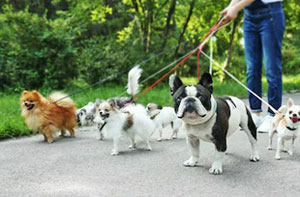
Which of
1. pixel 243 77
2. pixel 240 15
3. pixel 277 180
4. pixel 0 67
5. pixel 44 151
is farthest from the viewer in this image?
pixel 243 77

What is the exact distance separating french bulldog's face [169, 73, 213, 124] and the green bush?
8.07 metres

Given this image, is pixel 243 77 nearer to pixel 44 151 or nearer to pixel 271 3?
pixel 271 3

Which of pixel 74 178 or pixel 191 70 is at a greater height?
pixel 191 70

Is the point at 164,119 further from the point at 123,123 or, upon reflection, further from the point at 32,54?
the point at 32,54

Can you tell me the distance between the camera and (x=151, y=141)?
5.25 metres

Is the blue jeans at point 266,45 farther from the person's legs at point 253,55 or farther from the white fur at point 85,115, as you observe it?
the white fur at point 85,115

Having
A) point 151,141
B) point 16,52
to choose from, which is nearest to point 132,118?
point 151,141

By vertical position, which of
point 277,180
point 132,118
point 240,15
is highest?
point 240,15

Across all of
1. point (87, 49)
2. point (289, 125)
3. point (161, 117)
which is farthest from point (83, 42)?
point (289, 125)

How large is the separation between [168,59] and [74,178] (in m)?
10.8

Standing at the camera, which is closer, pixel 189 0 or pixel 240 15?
pixel 189 0

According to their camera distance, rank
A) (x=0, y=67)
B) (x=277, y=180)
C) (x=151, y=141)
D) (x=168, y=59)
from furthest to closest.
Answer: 1. (x=168, y=59)
2. (x=0, y=67)
3. (x=151, y=141)
4. (x=277, y=180)

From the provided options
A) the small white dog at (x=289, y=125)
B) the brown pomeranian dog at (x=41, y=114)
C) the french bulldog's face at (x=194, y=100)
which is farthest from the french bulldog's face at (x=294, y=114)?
the brown pomeranian dog at (x=41, y=114)

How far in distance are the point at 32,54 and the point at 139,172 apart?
8.08 m
